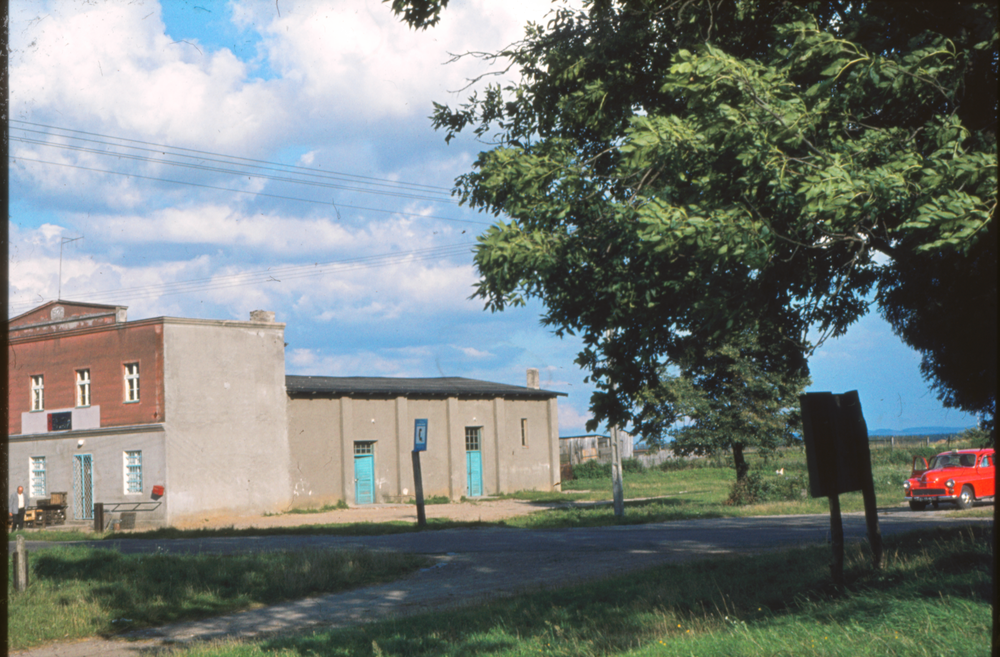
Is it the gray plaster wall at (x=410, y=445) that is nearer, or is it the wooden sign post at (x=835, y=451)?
the wooden sign post at (x=835, y=451)

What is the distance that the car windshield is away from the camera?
2570 cm

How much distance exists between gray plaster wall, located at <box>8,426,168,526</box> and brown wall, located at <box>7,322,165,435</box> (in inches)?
26.7

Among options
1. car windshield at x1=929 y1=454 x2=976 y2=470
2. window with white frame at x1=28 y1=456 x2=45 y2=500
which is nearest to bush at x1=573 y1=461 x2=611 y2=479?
car windshield at x1=929 y1=454 x2=976 y2=470

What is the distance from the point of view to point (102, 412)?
33.9 meters

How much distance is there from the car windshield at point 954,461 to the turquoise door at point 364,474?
21891 millimetres

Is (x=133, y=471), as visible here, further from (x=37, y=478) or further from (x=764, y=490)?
(x=764, y=490)

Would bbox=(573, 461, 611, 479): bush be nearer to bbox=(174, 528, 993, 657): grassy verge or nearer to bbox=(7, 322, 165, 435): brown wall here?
bbox=(7, 322, 165, 435): brown wall

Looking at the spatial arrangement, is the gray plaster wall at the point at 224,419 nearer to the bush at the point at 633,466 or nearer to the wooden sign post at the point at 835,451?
the wooden sign post at the point at 835,451

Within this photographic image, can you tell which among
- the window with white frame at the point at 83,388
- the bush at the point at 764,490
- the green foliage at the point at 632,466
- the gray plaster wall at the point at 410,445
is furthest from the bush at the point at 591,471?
the window with white frame at the point at 83,388

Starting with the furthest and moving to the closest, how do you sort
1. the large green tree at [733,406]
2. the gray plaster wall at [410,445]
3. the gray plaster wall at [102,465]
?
1. the gray plaster wall at [410,445]
2. the gray plaster wall at [102,465]
3. the large green tree at [733,406]

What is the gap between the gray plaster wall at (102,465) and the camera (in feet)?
104

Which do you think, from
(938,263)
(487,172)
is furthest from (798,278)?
(487,172)

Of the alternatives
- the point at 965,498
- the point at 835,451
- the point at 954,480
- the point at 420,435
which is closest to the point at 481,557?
the point at 420,435

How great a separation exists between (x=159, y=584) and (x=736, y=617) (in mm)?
8482
